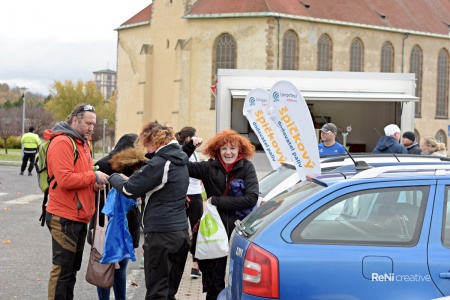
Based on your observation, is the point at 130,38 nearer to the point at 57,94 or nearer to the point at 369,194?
the point at 57,94

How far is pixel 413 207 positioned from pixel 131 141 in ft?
11.2

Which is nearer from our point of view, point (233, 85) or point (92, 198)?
point (92, 198)

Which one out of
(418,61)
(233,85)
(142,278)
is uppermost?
(418,61)

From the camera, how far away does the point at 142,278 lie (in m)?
8.22

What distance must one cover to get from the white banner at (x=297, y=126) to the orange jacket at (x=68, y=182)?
78.4 inches

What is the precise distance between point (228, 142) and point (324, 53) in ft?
141

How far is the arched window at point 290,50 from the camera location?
46.0m

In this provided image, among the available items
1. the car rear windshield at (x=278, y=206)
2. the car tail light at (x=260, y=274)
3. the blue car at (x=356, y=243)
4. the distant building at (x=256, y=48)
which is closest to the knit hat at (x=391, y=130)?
the car rear windshield at (x=278, y=206)

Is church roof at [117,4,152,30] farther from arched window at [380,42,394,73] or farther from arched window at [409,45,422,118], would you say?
arched window at [409,45,422,118]

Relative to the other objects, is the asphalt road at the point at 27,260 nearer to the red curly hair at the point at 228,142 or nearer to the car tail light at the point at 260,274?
the red curly hair at the point at 228,142

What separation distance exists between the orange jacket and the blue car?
191 cm

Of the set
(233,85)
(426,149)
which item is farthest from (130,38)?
(426,149)

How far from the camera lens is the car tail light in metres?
4.05

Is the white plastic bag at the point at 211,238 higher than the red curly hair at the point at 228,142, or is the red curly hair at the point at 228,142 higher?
the red curly hair at the point at 228,142
